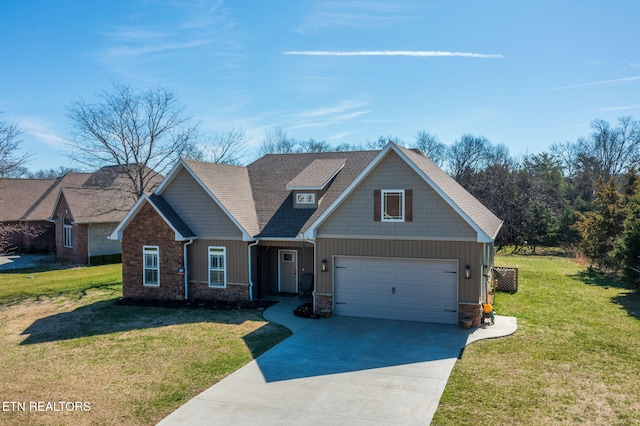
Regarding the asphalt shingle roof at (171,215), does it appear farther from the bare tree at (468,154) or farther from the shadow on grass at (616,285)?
the bare tree at (468,154)

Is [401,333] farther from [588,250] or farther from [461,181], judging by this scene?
[461,181]

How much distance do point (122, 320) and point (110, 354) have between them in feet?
12.6

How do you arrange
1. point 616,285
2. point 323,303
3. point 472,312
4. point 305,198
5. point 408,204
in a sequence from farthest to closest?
point 616,285, point 305,198, point 323,303, point 408,204, point 472,312

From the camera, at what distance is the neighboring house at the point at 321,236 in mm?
14953

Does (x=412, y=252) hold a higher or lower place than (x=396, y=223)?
lower

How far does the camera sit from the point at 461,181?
172 ft

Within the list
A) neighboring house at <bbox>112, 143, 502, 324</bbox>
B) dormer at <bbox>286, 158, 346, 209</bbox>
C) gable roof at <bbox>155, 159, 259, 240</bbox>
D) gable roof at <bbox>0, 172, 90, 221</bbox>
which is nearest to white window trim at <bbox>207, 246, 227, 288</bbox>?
neighboring house at <bbox>112, 143, 502, 324</bbox>

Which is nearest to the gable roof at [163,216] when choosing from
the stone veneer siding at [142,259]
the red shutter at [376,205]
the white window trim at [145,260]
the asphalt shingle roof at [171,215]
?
the asphalt shingle roof at [171,215]

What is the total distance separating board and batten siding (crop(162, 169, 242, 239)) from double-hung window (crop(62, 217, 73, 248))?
17.0m

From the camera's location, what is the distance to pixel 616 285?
71.4ft

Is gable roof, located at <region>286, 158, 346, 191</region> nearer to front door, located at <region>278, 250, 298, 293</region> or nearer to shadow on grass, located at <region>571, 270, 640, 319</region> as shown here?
front door, located at <region>278, 250, 298, 293</region>

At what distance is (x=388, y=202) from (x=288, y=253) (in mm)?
6039

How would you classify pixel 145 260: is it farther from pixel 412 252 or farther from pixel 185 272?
pixel 412 252

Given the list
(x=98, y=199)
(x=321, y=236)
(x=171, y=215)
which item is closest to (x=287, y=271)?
(x=321, y=236)
